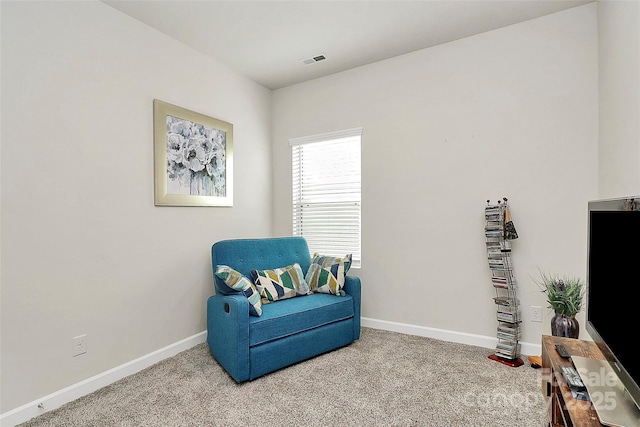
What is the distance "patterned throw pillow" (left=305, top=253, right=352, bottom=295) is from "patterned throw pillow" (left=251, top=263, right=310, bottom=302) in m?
0.08

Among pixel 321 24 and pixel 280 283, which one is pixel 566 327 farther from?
pixel 321 24

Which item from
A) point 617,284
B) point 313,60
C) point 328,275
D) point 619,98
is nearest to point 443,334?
point 328,275

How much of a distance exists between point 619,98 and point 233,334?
286cm

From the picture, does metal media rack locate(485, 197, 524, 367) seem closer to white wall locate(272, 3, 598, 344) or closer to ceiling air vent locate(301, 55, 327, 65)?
white wall locate(272, 3, 598, 344)

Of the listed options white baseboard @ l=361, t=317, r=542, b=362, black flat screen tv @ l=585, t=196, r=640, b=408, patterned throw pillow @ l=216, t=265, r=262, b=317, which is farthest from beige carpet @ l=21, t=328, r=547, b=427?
black flat screen tv @ l=585, t=196, r=640, b=408

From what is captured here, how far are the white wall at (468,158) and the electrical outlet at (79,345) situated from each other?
236 cm

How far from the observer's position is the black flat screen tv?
1.05 meters

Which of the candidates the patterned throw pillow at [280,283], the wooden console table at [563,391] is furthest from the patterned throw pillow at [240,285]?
the wooden console table at [563,391]

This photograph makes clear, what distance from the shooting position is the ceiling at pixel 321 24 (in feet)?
7.89

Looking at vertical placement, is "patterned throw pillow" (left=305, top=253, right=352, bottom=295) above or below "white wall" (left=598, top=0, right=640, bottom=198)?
below

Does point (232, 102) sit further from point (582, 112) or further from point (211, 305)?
point (582, 112)

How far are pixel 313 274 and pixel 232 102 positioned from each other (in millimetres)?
1958

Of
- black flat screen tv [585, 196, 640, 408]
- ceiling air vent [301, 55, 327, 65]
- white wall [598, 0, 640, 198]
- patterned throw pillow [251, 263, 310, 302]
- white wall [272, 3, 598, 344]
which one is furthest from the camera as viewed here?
ceiling air vent [301, 55, 327, 65]

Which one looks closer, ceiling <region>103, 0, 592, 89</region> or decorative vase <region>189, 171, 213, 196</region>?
ceiling <region>103, 0, 592, 89</region>
